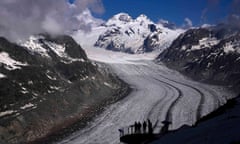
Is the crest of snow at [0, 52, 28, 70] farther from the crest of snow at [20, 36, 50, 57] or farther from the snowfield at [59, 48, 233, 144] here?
the snowfield at [59, 48, 233, 144]

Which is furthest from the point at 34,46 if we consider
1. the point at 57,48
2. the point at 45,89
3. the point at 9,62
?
the point at 45,89

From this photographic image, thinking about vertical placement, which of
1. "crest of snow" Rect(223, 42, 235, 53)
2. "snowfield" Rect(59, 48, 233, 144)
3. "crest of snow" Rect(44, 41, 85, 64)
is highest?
"crest of snow" Rect(223, 42, 235, 53)

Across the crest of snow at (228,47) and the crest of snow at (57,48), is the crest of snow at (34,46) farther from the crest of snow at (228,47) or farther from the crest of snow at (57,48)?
the crest of snow at (228,47)

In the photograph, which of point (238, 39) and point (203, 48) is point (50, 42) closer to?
point (238, 39)

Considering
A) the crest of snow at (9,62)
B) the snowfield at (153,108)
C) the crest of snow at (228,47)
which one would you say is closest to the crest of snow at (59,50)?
the snowfield at (153,108)

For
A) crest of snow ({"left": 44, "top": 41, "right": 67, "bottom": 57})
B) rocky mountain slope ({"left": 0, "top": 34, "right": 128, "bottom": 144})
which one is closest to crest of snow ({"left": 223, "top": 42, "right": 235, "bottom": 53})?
rocky mountain slope ({"left": 0, "top": 34, "right": 128, "bottom": 144})

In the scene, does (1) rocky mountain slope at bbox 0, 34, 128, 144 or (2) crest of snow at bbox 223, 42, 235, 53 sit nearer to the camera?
(1) rocky mountain slope at bbox 0, 34, 128, 144

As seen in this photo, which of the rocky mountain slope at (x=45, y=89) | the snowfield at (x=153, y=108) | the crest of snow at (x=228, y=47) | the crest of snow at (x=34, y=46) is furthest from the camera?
the crest of snow at (x=228, y=47)

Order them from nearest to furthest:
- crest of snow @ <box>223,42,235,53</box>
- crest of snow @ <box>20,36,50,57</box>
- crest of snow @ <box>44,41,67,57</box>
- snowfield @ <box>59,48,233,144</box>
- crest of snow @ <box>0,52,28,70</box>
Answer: snowfield @ <box>59,48,233,144</box> < crest of snow @ <box>0,52,28,70</box> < crest of snow @ <box>20,36,50,57</box> < crest of snow @ <box>44,41,67,57</box> < crest of snow @ <box>223,42,235,53</box>

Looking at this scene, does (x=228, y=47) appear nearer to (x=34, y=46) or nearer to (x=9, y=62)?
(x=34, y=46)
